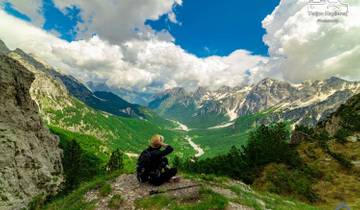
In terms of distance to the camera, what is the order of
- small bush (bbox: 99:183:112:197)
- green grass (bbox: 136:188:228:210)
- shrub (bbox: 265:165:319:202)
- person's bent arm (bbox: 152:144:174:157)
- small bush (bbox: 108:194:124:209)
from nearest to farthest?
green grass (bbox: 136:188:228:210) < small bush (bbox: 108:194:124:209) < person's bent arm (bbox: 152:144:174:157) < small bush (bbox: 99:183:112:197) < shrub (bbox: 265:165:319:202)

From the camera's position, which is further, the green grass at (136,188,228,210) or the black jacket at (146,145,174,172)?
the black jacket at (146,145,174,172)

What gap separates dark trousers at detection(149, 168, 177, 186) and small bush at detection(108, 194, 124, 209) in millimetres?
3224

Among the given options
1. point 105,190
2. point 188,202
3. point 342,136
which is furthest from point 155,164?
point 342,136

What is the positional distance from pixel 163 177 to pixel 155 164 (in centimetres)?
144

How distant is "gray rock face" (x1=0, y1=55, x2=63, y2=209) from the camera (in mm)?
85213

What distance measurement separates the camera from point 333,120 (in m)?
129

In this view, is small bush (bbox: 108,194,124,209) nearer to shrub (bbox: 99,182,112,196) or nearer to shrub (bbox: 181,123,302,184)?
shrub (bbox: 99,182,112,196)

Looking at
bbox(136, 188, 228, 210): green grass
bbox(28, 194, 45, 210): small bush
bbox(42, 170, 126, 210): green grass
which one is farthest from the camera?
bbox(28, 194, 45, 210): small bush

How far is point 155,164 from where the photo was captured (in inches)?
1045

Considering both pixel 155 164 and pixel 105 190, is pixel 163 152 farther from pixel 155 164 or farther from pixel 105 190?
pixel 105 190

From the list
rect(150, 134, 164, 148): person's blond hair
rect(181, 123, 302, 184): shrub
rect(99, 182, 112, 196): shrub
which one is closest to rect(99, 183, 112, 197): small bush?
rect(99, 182, 112, 196): shrub

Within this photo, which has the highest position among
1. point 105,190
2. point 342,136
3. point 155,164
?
point 342,136

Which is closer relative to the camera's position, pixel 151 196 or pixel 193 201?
pixel 193 201

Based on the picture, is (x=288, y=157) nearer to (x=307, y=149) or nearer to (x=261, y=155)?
(x=261, y=155)
